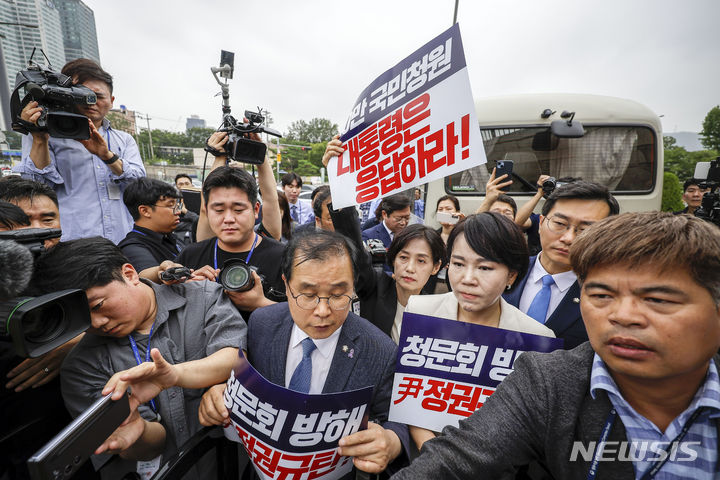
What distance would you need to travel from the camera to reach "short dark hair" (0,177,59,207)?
2.00 m

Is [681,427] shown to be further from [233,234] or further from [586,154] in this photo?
[586,154]

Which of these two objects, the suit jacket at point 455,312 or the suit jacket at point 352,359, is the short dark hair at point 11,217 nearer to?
the suit jacket at point 352,359

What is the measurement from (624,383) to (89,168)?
359 cm

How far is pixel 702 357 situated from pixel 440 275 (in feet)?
5.75

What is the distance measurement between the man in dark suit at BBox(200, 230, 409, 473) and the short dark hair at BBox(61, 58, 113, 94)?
238 centimetres

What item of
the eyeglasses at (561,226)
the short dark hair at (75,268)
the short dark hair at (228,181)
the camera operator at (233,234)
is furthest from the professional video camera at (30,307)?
the eyeglasses at (561,226)

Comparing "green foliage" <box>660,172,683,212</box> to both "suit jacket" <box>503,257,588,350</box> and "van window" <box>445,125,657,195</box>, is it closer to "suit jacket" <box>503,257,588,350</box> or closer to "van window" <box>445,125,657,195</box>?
"van window" <box>445,125,657,195</box>

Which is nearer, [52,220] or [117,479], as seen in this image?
[117,479]

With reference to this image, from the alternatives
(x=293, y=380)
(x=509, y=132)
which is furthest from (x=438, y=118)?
(x=509, y=132)

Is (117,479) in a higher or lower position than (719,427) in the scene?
lower

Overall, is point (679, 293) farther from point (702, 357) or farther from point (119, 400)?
point (119, 400)

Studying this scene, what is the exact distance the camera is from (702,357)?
853 millimetres

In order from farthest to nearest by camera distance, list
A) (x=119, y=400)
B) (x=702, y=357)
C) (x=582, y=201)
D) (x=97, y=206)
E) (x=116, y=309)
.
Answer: (x=97, y=206)
(x=582, y=201)
(x=116, y=309)
(x=119, y=400)
(x=702, y=357)

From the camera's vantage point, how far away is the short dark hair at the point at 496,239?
63.7 inches
